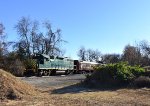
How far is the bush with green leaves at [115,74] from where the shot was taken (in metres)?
30.5

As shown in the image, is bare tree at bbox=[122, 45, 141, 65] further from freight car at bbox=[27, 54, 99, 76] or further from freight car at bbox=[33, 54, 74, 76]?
freight car at bbox=[33, 54, 74, 76]

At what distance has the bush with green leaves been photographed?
100ft

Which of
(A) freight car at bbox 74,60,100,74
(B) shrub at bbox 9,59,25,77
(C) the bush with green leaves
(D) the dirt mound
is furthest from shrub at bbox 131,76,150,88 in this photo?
(A) freight car at bbox 74,60,100,74

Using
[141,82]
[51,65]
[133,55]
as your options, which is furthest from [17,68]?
[133,55]

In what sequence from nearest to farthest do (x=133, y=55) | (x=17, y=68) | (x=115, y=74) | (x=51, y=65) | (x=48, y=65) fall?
(x=115, y=74), (x=17, y=68), (x=48, y=65), (x=51, y=65), (x=133, y=55)

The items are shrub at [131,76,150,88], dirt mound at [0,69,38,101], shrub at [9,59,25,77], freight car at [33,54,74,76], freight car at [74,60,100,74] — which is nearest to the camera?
dirt mound at [0,69,38,101]

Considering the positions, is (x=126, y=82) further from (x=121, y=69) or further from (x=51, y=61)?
(x=51, y=61)

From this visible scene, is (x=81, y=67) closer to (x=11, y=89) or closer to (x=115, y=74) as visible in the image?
(x=115, y=74)

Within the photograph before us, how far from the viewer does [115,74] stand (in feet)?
102

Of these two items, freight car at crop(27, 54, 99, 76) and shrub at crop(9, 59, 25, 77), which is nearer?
shrub at crop(9, 59, 25, 77)

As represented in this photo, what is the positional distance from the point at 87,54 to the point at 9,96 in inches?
5796

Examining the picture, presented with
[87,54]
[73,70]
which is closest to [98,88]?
[73,70]

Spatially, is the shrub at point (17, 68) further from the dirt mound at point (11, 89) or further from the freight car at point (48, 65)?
the dirt mound at point (11, 89)

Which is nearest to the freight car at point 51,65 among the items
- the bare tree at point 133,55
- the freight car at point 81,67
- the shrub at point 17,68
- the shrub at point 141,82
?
the freight car at point 81,67
